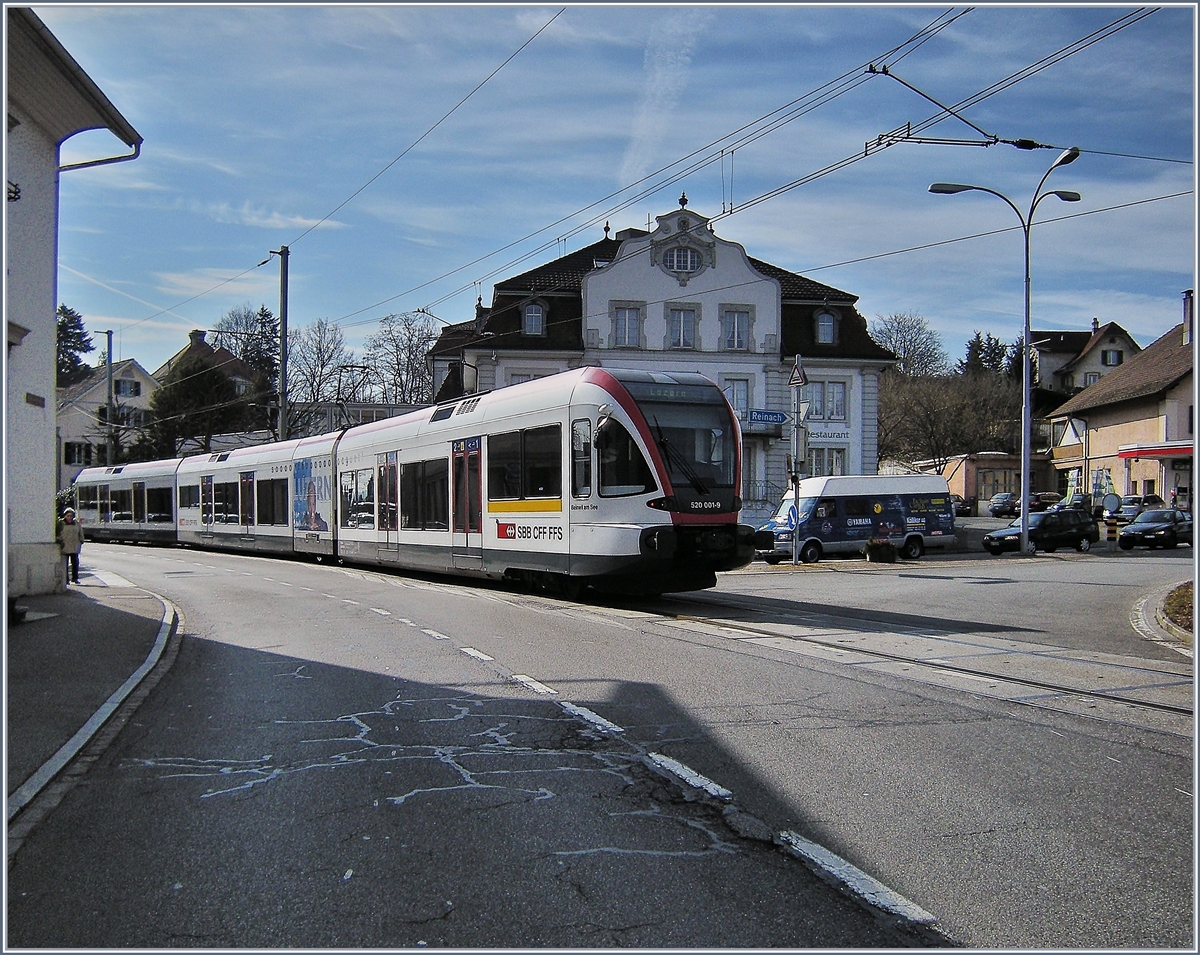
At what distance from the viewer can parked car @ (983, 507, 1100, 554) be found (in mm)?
35250

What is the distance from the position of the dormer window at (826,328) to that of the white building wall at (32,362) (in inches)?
1425

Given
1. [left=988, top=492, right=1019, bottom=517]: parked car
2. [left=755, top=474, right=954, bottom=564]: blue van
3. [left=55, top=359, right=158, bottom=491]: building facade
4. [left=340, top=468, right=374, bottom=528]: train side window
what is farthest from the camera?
[left=55, top=359, right=158, bottom=491]: building facade

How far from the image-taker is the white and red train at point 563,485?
1391 centimetres

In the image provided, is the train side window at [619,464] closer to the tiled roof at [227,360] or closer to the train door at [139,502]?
the train door at [139,502]

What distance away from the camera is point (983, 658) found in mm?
10016

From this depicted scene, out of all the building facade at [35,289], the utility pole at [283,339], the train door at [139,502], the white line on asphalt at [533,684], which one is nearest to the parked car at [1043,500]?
the utility pole at [283,339]

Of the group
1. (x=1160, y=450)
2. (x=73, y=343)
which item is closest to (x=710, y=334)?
(x=1160, y=450)

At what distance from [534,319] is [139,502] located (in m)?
17.8

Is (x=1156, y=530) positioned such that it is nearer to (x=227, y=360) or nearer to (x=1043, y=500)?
(x=1043, y=500)

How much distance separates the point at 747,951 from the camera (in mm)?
3523

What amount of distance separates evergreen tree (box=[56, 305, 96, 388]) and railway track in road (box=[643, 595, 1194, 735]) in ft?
277

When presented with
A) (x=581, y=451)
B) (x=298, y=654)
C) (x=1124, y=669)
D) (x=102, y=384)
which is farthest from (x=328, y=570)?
(x=102, y=384)

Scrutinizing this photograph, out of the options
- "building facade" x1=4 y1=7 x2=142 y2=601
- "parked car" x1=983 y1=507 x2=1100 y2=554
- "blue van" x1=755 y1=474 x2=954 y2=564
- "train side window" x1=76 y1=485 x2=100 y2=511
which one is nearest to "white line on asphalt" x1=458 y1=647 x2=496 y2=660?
"building facade" x1=4 y1=7 x2=142 y2=601

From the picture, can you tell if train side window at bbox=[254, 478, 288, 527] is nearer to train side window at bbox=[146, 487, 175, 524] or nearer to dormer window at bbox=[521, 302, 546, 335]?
train side window at bbox=[146, 487, 175, 524]
